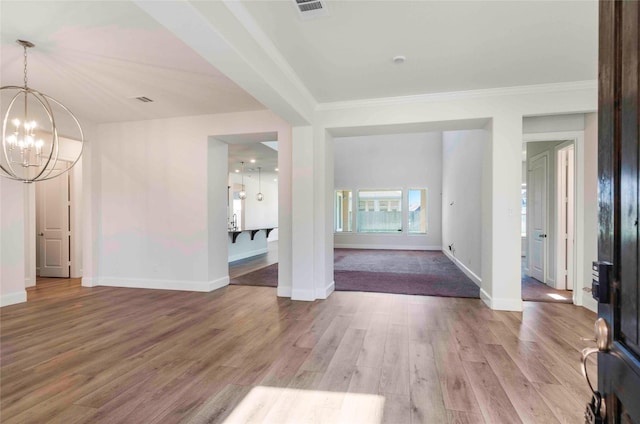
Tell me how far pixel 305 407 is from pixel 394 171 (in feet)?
32.1

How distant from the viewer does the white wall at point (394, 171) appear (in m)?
10.7

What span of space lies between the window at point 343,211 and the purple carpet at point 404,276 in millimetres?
2718

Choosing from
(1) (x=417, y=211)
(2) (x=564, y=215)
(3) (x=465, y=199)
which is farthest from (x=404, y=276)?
(1) (x=417, y=211)

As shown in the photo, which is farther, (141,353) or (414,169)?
(414,169)

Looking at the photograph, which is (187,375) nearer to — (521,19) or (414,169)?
(521,19)

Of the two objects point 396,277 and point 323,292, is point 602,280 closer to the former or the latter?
point 323,292

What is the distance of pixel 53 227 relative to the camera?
6.26 m

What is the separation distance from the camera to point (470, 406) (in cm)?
200

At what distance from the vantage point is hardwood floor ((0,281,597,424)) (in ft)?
6.47

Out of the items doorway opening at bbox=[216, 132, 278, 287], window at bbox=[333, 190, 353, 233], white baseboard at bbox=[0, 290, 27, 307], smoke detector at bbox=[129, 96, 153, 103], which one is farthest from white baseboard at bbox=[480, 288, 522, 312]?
window at bbox=[333, 190, 353, 233]

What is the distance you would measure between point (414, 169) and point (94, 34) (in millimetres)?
9634

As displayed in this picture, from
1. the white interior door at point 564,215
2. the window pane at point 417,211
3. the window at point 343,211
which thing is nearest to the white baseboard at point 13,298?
the white interior door at point 564,215

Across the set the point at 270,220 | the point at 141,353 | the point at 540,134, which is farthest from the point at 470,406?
the point at 270,220

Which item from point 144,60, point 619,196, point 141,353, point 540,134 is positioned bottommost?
point 141,353
